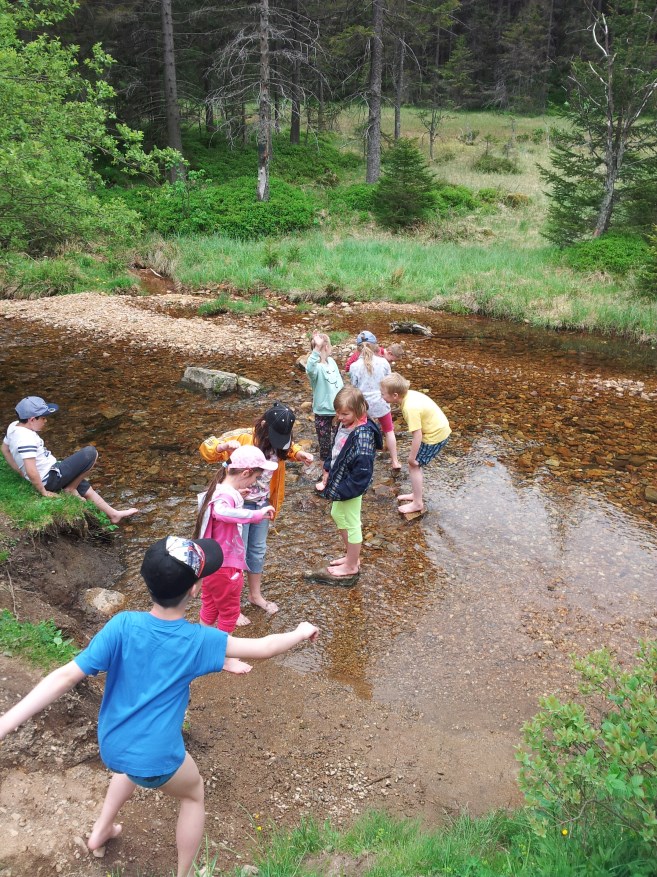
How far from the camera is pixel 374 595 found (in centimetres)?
542

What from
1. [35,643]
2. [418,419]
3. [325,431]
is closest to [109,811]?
[35,643]

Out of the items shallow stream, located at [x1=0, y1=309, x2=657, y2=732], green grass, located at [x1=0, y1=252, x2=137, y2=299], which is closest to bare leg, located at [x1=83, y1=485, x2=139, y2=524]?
shallow stream, located at [x1=0, y1=309, x2=657, y2=732]

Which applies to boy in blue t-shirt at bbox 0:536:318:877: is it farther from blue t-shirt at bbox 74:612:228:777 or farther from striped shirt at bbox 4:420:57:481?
striped shirt at bbox 4:420:57:481

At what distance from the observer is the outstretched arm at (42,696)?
2.13m

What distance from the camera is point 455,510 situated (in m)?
6.84

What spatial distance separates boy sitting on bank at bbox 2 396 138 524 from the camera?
5633mm

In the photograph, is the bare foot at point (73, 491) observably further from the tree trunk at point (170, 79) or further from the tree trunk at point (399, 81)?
the tree trunk at point (399, 81)

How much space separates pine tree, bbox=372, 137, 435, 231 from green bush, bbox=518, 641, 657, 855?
70.1ft

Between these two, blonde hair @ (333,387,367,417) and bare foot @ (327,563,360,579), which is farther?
bare foot @ (327,563,360,579)

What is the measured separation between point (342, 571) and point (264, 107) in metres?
20.8

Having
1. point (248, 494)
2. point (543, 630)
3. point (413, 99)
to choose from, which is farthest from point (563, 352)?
point (413, 99)

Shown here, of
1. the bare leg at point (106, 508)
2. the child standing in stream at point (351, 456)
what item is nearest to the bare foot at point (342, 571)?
the child standing in stream at point (351, 456)

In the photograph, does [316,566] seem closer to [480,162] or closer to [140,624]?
[140,624]

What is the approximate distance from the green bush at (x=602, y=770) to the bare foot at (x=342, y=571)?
116 inches
